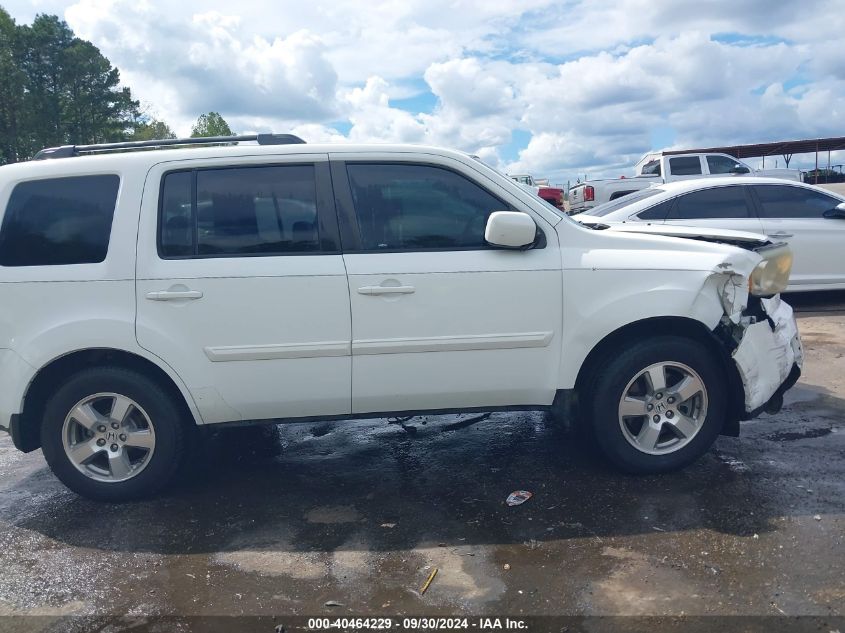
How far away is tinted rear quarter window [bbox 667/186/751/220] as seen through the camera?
824 centimetres

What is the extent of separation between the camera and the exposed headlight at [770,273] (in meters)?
4.07

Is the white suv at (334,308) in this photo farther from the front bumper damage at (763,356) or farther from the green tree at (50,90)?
the green tree at (50,90)

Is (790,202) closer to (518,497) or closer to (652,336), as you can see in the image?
(652,336)

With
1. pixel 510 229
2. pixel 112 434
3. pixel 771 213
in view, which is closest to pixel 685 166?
pixel 771 213

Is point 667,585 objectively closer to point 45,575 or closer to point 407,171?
point 407,171

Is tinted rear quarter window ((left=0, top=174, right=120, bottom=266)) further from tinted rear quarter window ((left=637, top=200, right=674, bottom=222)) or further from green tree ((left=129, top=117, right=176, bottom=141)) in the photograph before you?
green tree ((left=129, top=117, right=176, bottom=141))

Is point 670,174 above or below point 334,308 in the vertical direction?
above

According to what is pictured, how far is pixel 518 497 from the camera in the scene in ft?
13.0

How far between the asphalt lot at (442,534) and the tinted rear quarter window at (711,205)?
3756 mm

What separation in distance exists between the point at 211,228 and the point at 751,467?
11.2 ft

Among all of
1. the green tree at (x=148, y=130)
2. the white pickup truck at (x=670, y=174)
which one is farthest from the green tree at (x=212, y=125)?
the white pickup truck at (x=670, y=174)

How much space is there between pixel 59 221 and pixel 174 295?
0.84m

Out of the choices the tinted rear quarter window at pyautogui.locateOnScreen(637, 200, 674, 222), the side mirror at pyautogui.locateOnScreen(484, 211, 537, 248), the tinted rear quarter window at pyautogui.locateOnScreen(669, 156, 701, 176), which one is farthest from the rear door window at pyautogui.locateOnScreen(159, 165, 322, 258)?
the tinted rear quarter window at pyautogui.locateOnScreen(669, 156, 701, 176)

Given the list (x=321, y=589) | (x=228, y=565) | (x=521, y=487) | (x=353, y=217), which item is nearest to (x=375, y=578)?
(x=321, y=589)
